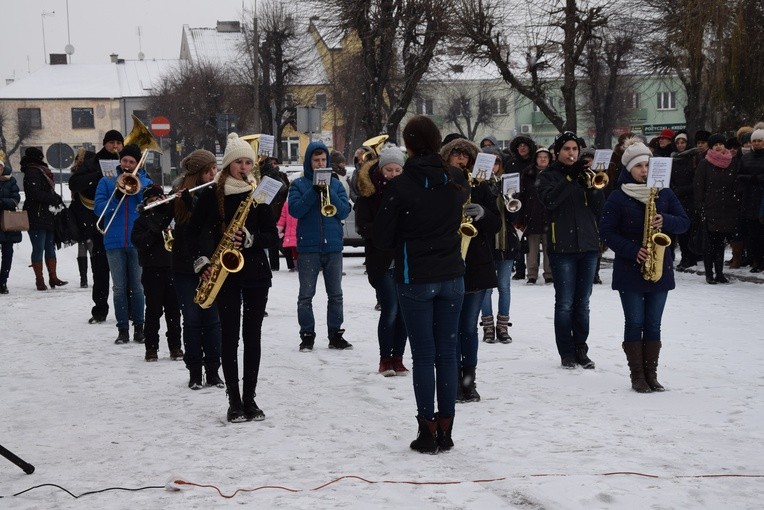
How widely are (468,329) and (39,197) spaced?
1169 cm

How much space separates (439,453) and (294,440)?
102 cm

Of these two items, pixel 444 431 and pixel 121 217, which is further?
pixel 121 217

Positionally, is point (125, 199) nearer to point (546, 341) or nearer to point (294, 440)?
point (546, 341)

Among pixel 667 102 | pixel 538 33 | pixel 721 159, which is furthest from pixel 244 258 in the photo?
pixel 667 102

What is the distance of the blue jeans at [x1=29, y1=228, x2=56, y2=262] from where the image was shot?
753 inches

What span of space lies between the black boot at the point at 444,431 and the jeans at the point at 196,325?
9.01ft

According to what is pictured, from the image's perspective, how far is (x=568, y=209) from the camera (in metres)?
10.4

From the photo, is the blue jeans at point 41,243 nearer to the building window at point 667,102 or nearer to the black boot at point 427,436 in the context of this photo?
the black boot at point 427,436

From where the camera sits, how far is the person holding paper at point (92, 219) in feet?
44.8

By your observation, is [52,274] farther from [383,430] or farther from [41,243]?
[383,430]

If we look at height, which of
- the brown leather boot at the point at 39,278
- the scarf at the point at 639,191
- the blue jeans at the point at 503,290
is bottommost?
the brown leather boot at the point at 39,278

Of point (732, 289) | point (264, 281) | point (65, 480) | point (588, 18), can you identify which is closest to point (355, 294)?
point (732, 289)

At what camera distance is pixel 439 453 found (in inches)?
290

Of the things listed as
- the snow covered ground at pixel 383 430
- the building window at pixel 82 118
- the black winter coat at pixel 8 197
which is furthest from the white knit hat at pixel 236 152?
the building window at pixel 82 118
